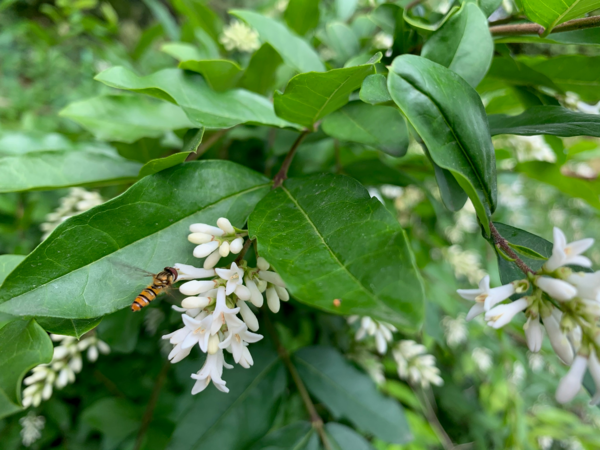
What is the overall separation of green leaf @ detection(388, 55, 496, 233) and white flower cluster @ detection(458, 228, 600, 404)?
0.10 meters

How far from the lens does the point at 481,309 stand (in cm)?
55

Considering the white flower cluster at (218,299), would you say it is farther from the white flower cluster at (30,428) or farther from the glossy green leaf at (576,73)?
the white flower cluster at (30,428)

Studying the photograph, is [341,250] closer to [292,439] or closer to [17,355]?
[17,355]

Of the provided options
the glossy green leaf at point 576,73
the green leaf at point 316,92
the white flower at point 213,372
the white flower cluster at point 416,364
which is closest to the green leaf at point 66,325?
the white flower at point 213,372

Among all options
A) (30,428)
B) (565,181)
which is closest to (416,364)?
(565,181)

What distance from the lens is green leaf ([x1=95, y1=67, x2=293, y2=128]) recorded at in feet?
1.99

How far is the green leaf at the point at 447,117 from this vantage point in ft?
1.60

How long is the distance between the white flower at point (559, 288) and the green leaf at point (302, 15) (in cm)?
108

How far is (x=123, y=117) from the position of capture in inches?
35.7

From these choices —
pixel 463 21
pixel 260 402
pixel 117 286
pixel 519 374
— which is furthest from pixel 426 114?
pixel 519 374

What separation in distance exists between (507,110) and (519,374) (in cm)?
154

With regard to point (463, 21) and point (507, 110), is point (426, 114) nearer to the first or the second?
point (463, 21)

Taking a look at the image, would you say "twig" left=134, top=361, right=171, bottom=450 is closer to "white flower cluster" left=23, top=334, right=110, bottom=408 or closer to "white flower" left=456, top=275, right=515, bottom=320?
"white flower cluster" left=23, top=334, right=110, bottom=408

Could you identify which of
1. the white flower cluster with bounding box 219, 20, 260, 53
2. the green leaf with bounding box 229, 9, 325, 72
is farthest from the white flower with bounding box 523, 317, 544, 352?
the white flower cluster with bounding box 219, 20, 260, 53
